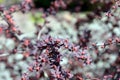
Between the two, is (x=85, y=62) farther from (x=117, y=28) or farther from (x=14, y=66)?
(x=14, y=66)

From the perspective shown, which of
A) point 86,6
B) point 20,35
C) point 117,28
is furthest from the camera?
point 86,6

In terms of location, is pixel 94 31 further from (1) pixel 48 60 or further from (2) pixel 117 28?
(1) pixel 48 60

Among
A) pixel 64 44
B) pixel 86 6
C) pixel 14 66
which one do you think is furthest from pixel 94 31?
pixel 86 6

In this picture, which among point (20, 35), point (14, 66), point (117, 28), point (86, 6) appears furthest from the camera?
point (86, 6)

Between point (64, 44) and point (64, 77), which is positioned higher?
point (64, 44)

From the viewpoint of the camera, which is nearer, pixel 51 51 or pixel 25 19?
pixel 51 51

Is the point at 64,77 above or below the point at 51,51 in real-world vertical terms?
below

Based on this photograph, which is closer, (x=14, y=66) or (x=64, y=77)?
(x=64, y=77)

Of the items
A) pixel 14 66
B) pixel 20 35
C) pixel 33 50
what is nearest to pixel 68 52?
pixel 33 50

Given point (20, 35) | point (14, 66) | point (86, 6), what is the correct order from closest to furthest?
point (20, 35), point (14, 66), point (86, 6)
